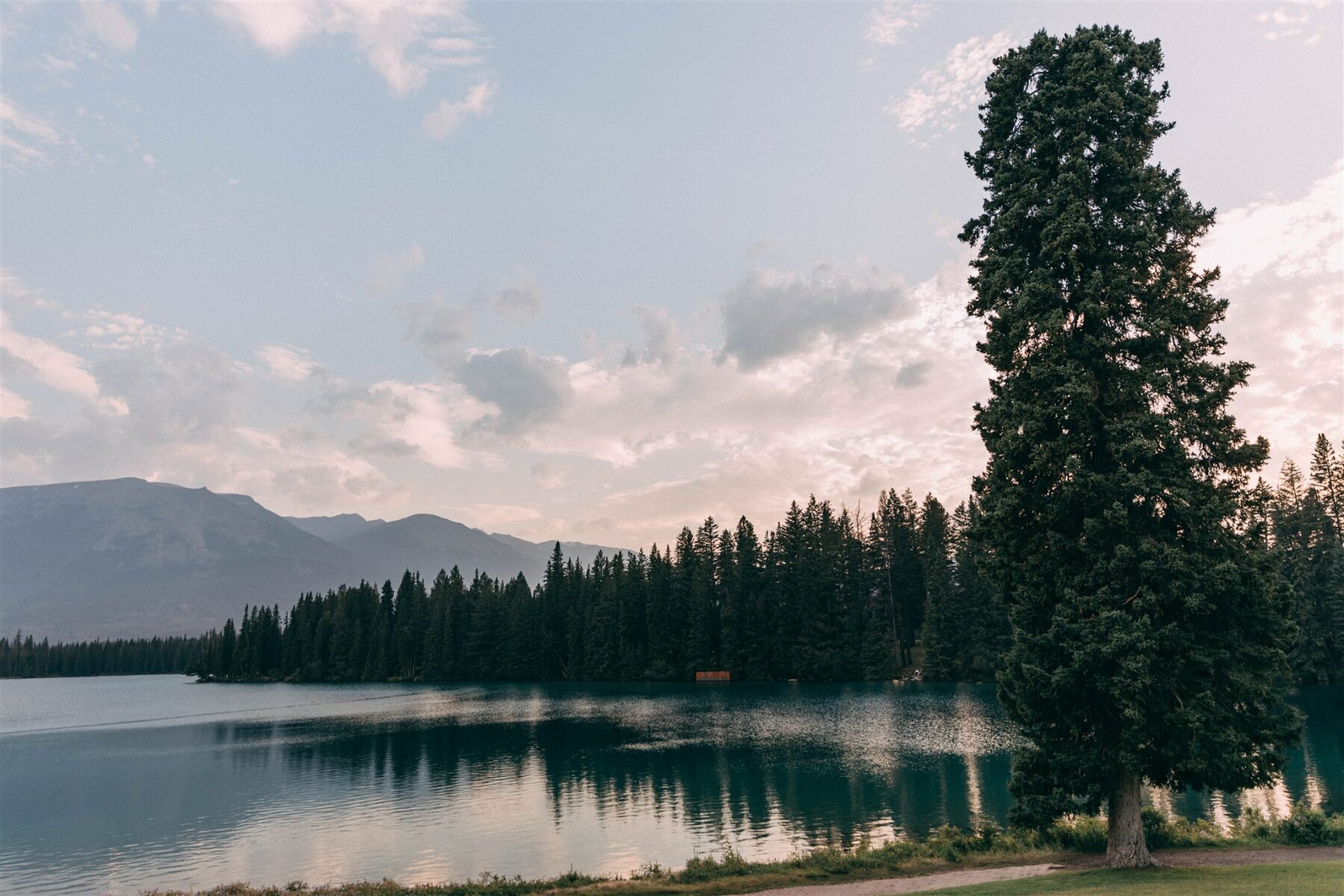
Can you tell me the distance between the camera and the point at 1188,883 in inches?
704

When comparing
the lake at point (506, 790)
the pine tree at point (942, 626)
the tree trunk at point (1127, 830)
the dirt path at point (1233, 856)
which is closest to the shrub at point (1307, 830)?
the dirt path at point (1233, 856)

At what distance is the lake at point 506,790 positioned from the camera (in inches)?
1254

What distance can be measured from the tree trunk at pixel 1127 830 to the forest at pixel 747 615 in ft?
247

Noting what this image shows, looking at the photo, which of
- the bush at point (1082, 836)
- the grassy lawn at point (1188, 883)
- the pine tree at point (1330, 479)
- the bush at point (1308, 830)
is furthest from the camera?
the pine tree at point (1330, 479)

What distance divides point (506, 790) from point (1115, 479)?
37679mm

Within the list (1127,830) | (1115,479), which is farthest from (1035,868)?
(1115,479)

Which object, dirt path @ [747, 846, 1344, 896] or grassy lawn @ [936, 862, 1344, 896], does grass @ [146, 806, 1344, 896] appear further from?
grassy lawn @ [936, 862, 1344, 896]

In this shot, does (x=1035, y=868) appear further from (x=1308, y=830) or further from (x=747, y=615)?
(x=747, y=615)

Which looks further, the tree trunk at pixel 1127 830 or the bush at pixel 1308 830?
the bush at pixel 1308 830

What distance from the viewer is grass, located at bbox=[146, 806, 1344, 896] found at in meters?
23.0

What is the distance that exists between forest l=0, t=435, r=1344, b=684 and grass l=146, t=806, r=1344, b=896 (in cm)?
6986

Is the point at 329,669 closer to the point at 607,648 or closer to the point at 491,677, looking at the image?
the point at 491,677

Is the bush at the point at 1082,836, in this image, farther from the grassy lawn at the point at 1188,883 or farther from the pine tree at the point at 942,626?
the pine tree at the point at 942,626

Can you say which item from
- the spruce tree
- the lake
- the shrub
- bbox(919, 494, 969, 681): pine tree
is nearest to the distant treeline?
bbox(919, 494, 969, 681): pine tree
